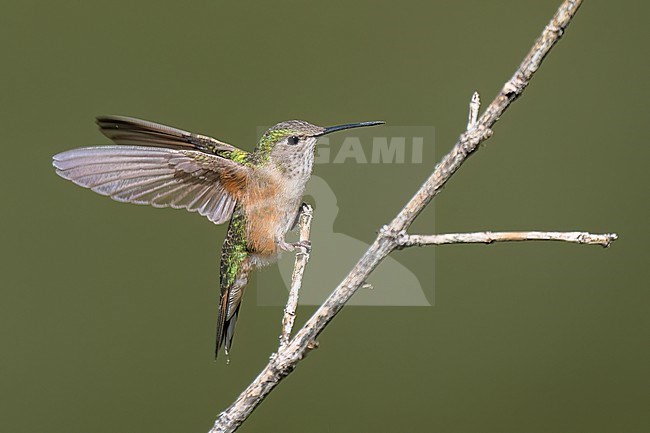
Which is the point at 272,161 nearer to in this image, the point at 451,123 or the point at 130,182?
the point at 130,182

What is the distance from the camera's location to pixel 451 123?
311 centimetres

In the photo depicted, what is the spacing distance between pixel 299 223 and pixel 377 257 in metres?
0.44

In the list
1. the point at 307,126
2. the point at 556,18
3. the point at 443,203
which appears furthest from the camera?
the point at 443,203

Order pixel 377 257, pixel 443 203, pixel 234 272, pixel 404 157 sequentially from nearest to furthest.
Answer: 1. pixel 377 257
2. pixel 234 272
3. pixel 404 157
4. pixel 443 203

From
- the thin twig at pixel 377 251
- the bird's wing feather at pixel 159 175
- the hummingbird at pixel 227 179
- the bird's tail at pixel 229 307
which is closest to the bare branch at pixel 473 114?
the thin twig at pixel 377 251

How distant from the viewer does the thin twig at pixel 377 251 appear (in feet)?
2.98

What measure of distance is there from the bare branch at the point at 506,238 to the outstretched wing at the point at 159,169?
52cm

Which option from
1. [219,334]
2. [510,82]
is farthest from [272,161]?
[510,82]

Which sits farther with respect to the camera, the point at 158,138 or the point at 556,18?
the point at 158,138

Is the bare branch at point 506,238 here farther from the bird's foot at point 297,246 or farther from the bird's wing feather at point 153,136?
the bird's wing feather at point 153,136

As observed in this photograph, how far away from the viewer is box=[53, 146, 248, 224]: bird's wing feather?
1.22 metres

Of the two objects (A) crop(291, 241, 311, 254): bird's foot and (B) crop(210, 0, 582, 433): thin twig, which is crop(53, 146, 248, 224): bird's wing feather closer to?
(A) crop(291, 241, 311, 254): bird's foot

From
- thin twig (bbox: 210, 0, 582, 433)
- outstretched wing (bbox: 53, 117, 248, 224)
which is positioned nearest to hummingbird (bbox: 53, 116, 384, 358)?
outstretched wing (bbox: 53, 117, 248, 224)

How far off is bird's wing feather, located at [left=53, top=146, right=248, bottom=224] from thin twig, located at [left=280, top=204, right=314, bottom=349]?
165mm
